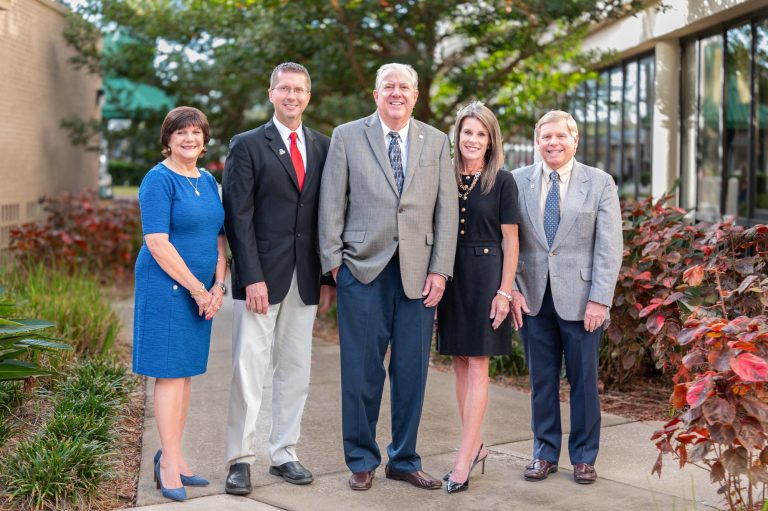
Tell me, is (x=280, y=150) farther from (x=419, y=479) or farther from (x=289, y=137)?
(x=419, y=479)

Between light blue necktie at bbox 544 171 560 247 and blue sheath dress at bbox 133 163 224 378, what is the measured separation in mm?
1700

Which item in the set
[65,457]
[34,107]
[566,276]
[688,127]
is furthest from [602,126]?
[65,457]

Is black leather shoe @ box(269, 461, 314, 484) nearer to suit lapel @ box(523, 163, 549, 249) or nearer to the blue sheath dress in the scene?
the blue sheath dress

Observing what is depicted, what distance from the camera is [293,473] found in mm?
4684

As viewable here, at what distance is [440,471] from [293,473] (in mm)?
785

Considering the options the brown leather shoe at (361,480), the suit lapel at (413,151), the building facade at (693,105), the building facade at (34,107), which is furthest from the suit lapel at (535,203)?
the building facade at (34,107)

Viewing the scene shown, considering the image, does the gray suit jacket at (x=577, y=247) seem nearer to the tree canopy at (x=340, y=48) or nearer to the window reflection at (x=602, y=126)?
the tree canopy at (x=340, y=48)

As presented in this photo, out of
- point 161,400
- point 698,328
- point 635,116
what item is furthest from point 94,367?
point 635,116

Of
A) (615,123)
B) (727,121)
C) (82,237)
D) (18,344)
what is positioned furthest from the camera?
(615,123)

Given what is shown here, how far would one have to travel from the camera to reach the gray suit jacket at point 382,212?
4598mm

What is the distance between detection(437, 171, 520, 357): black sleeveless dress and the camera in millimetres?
4695

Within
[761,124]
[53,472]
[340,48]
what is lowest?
[53,472]

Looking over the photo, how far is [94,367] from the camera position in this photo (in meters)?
6.10

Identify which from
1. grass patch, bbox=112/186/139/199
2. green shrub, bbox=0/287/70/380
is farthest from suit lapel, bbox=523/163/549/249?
grass patch, bbox=112/186/139/199
